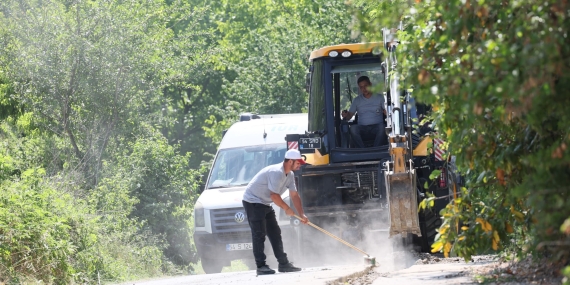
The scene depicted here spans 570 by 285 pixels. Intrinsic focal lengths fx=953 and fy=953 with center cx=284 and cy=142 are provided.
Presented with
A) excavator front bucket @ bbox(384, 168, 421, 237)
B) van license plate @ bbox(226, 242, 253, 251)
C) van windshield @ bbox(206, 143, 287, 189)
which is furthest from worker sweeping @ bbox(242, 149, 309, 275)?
van windshield @ bbox(206, 143, 287, 189)

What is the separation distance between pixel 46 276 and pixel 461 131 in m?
7.43

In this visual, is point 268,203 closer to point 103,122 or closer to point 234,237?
point 234,237

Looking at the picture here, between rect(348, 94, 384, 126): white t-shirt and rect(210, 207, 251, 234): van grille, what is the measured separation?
3.44 meters

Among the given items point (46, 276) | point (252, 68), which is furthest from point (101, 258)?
point (252, 68)

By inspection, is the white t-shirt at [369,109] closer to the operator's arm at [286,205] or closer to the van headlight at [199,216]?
the operator's arm at [286,205]

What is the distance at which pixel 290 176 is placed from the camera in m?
12.9

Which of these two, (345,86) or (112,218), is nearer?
(345,86)

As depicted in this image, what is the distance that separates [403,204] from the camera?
11695mm

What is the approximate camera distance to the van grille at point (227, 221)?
55.6 ft

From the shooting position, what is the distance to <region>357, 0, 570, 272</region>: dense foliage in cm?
548

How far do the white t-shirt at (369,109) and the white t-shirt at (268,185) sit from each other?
85.2 inches

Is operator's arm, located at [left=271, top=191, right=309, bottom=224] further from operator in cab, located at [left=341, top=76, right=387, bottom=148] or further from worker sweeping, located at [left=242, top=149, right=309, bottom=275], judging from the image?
operator in cab, located at [left=341, top=76, right=387, bottom=148]

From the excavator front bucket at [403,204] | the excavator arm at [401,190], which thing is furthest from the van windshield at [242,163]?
the excavator front bucket at [403,204]

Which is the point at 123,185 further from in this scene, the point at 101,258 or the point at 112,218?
the point at 101,258
